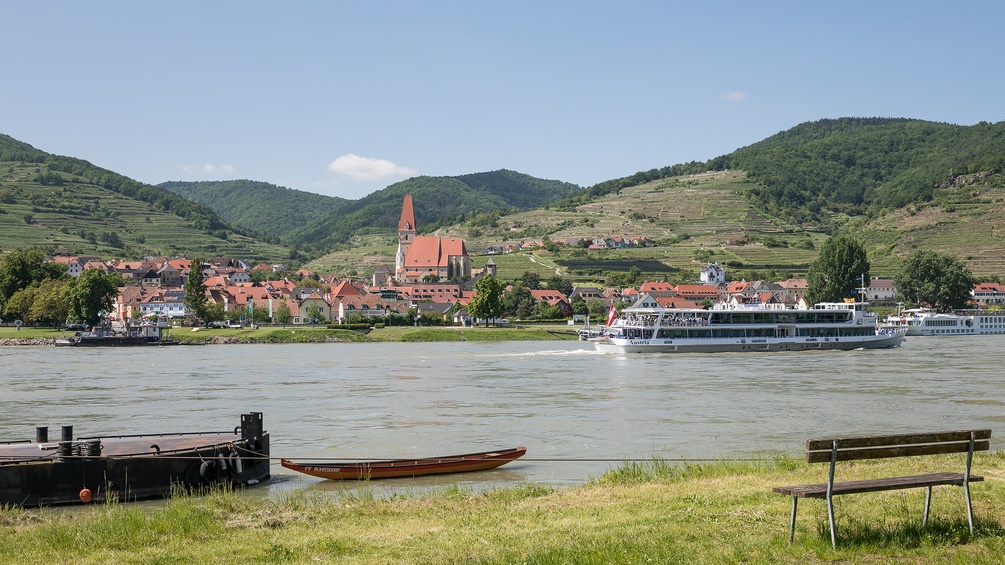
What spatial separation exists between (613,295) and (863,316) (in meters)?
→ 56.1

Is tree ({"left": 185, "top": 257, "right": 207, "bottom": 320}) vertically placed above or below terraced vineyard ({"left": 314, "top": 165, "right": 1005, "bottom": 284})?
below

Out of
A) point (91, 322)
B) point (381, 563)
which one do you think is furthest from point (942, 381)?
point (91, 322)

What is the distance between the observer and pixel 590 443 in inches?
822

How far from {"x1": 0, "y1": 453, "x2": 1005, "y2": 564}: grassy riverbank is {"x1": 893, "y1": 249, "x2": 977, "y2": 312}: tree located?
103 metres

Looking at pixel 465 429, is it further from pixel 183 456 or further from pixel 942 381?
pixel 942 381

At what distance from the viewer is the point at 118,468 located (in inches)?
577

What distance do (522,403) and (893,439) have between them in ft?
70.5

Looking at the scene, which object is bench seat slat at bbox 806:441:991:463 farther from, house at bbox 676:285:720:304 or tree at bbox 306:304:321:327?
house at bbox 676:285:720:304

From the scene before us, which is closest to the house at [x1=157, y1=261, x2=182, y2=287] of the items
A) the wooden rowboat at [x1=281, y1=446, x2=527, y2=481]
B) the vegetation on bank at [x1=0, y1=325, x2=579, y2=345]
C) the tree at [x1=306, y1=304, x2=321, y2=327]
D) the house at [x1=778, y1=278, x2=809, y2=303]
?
the tree at [x1=306, y1=304, x2=321, y2=327]

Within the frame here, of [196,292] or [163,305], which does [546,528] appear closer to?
[196,292]

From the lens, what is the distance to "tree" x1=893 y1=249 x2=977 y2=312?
107875 millimetres

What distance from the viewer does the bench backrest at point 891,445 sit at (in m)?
8.60

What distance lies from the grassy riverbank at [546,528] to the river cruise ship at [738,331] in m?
50.0

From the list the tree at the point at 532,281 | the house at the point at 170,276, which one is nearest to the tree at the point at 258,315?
the tree at the point at 532,281
